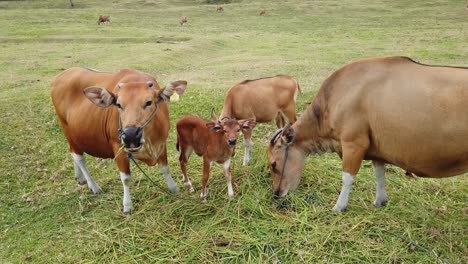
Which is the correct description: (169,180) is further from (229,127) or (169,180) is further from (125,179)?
(229,127)

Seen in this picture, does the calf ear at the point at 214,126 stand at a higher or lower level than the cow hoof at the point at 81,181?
higher

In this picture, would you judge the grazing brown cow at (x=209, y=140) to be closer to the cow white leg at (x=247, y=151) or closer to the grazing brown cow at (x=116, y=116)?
the grazing brown cow at (x=116, y=116)

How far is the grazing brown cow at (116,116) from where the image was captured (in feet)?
17.4

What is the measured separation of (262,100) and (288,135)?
271 centimetres

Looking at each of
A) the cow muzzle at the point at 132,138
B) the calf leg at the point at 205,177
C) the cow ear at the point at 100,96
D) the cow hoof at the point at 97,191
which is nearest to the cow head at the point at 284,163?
the calf leg at the point at 205,177

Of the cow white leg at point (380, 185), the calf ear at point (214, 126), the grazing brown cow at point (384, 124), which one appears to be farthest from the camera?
the calf ear at point (214, 126)

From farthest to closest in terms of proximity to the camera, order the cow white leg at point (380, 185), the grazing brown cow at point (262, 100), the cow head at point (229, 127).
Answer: the grazing brown cow at point (262, 100)
the cow head at point (229, 127)
the cow white leg at point (380, 185)

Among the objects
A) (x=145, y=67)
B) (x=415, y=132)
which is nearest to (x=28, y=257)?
(x=415, y=132)

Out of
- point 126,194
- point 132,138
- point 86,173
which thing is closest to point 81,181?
point 86,173

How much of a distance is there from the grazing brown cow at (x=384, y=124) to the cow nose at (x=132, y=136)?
2.17m

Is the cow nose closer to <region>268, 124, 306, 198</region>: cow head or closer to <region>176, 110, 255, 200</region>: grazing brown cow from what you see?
<region>176, 110, 255, 200</region>: grazing brown cow

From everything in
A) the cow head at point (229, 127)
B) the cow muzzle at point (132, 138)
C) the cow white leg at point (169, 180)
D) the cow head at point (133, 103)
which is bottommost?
the cow white leg at point (169, 180)

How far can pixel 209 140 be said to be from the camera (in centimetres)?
674

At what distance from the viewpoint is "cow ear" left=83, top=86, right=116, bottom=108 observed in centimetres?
537
